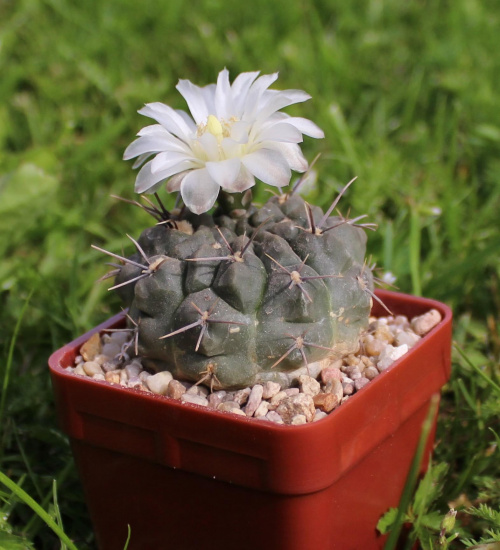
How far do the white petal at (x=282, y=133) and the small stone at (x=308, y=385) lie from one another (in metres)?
0.39

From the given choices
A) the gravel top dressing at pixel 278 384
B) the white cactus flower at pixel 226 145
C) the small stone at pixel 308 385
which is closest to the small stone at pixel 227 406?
the gravel top dressing at pixel 278 384

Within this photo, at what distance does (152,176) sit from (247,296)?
26 cm

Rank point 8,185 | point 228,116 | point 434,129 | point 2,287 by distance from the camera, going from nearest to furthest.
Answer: point 228,116 < point 2,287 < point 8,185 < point 434,129

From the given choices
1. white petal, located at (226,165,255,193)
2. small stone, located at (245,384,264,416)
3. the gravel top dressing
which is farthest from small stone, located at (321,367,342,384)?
white petal, located at (226,165,255,193)

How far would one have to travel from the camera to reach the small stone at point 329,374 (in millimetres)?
1406

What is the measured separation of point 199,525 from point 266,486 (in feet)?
0.61

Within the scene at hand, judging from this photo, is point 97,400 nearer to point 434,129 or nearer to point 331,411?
point 331,411

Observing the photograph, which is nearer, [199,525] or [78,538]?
[199,525]

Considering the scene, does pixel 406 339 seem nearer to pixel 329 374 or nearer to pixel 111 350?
pixel 329 374

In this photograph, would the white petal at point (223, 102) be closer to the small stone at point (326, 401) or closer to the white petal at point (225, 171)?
the white petal at point (225, 171)

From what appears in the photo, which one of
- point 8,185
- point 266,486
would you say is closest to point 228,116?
point 266,486

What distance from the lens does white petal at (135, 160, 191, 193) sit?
1.38 meters

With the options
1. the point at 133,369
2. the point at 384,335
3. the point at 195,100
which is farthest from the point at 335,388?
the point at 195,100

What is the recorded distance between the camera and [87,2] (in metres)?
3.62
